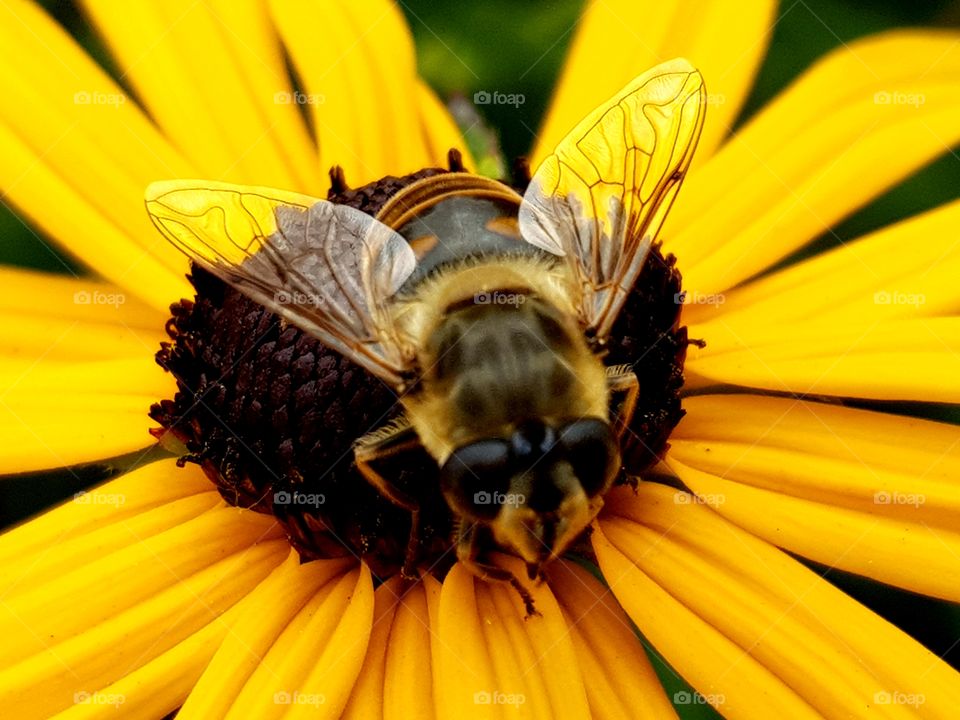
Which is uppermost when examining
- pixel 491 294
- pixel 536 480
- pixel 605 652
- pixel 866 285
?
pixel 491 294

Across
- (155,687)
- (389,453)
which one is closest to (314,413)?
(389,453)

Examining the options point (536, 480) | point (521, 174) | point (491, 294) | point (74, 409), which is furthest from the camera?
point (521, 174)

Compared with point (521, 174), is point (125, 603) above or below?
below

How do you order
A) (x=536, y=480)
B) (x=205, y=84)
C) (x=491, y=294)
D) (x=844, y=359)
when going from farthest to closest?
(x=205, y=84), (x=844, y=359), (x=491, y=294), (x=536, y=480)

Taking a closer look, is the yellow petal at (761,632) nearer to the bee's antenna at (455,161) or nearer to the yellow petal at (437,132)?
the bee's antenna at (455,161)

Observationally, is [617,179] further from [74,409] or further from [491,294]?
[74,409]

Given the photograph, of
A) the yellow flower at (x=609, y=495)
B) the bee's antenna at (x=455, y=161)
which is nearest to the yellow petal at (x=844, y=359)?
the yellow flower at (x=609, y=495)

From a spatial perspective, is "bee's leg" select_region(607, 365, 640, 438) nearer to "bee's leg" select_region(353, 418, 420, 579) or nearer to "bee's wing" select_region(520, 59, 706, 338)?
"bee's wing" select_region(520, 59, 706, 338)
